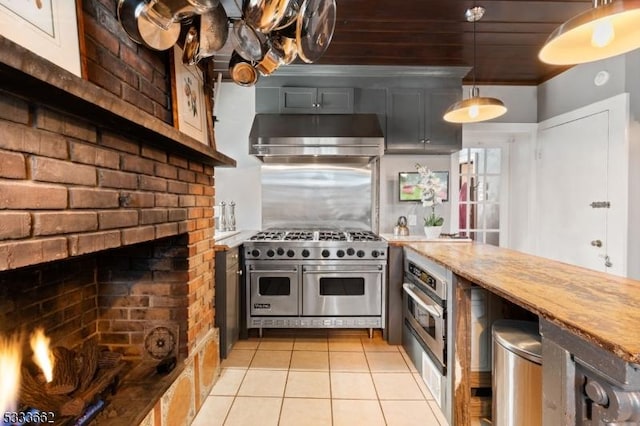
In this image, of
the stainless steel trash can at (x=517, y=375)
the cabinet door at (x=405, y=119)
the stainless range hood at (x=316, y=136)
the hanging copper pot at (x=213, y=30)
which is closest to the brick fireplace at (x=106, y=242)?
the hanging copper pot at (x=213, y=30)

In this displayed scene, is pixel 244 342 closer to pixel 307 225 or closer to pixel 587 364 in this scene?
pixel 307 225

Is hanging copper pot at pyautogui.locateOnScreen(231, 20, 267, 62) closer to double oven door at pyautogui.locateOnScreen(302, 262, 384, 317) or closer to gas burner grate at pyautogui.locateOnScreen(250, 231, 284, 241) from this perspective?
gas burner grate at pyautogui.locateOnScreen(250, 231, 284, 241)

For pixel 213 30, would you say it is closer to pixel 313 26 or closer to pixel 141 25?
pixel 141 25

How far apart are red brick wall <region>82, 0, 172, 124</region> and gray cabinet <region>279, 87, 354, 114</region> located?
67.2 inches

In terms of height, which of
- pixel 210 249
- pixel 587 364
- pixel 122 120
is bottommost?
pixel 587 364

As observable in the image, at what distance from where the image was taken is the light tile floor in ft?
6.20

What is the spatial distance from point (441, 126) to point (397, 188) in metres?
0.77

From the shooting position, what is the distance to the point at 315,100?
322 cm

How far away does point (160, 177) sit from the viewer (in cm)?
153

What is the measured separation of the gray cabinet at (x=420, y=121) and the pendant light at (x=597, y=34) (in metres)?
1.78

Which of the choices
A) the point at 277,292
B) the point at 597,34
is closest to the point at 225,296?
the point at 277,292

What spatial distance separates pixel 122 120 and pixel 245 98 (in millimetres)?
2735

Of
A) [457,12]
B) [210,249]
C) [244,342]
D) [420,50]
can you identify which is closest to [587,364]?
[210,249]

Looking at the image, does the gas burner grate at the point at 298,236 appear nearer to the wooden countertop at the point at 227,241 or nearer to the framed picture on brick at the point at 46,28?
the wooden countertop at the point at 227,241
